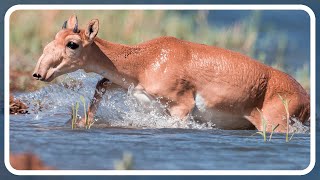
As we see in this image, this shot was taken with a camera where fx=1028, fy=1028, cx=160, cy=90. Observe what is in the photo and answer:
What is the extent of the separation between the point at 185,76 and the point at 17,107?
2927 millimetres

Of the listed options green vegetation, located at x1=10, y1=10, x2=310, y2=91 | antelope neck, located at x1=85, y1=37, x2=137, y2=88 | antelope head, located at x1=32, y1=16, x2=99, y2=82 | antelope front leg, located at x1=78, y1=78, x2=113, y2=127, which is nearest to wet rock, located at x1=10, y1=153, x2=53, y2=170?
antelope head, located at x1=32, y1=16, x2=99, y2=82

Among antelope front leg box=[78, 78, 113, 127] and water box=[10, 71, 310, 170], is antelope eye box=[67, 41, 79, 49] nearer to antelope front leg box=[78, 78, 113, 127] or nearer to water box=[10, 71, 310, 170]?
antelope front leg box=[78, 78, 113, 127]

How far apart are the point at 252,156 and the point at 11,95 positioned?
17.1 ft

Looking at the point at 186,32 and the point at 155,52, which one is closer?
the point at 155,52

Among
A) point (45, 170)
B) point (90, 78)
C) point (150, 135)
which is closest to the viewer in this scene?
point (45, 170)

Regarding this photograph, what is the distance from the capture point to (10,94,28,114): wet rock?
16.4m

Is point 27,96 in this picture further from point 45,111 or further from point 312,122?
point 312,122

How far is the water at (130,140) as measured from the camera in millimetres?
13562

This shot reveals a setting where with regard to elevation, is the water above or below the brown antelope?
below

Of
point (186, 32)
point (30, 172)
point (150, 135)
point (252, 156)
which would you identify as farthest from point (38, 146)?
point (186, 32)

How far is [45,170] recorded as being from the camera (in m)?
13.3

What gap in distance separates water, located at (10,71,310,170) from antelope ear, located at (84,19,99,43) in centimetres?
112

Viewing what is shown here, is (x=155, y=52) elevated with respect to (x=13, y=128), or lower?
elevated

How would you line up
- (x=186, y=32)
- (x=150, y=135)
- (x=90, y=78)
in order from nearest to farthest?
(x=150, y=135)
(x=90, y=78)
(x=186, y=32)
